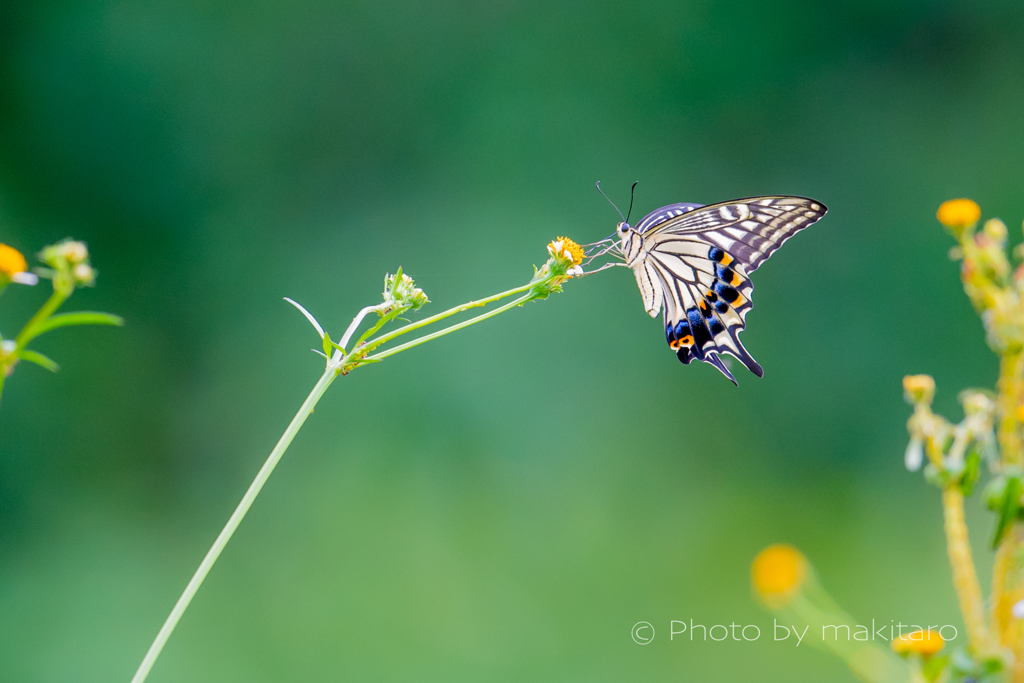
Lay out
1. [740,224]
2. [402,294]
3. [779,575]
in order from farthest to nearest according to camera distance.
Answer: [740,224] < [402,294] < [779,575]

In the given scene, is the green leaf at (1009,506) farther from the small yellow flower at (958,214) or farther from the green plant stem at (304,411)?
the green plant stem at (304,411)

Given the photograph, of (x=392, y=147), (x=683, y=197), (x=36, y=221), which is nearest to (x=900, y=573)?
(x=683, y=197)

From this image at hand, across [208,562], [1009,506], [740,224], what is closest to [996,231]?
[1009,506]

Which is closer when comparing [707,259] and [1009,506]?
[1009,506]

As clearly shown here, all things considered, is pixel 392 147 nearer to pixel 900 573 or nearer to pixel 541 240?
pixel 541 240

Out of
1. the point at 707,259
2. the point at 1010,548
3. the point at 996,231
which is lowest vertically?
the point at 1010,548

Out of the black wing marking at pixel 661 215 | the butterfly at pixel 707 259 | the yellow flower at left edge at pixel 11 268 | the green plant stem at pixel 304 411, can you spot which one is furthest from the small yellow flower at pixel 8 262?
the black wing marking at pixel 661 215

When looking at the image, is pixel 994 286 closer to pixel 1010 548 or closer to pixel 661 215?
pixel 1010 548
